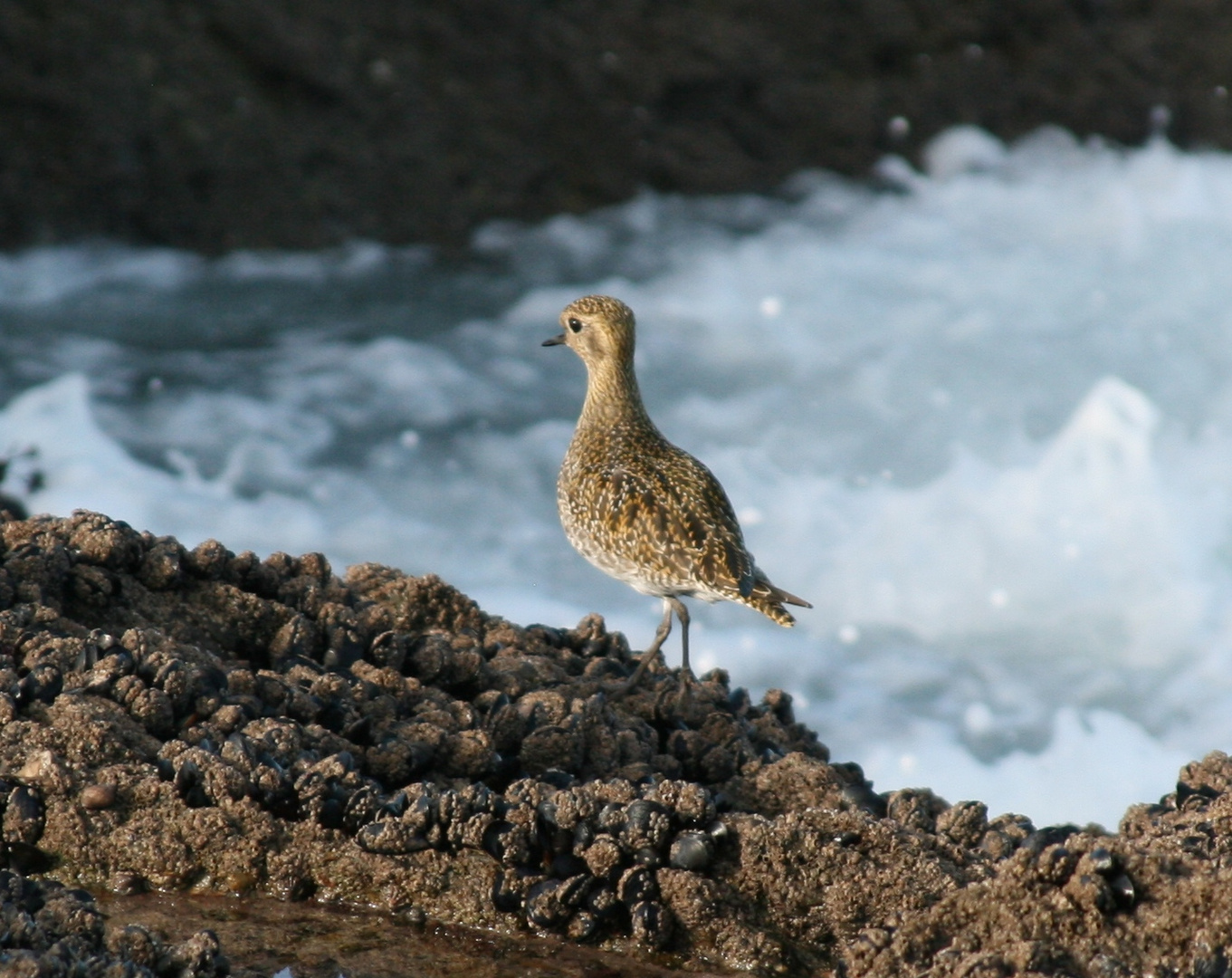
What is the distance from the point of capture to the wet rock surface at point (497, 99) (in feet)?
39.2

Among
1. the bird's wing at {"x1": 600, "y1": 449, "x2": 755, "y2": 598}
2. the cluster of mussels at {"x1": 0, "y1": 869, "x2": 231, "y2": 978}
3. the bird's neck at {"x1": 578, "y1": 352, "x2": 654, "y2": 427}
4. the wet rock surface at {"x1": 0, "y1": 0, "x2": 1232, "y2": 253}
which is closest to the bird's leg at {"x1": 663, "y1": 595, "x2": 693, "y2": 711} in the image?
the bird's wing at {"x1": 600, "y1": 449, "x2": 755, "y2": 598}

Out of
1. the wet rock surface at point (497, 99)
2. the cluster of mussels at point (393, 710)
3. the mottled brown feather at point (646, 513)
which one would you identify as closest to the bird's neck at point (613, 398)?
the mottled brown feather at point (646, 513)

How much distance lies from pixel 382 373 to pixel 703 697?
7.21 m

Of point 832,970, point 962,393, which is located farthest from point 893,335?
point 832,970

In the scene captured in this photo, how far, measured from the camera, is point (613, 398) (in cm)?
623

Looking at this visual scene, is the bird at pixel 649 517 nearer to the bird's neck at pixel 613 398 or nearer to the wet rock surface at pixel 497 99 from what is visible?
the bird's neck at pixel 613 398

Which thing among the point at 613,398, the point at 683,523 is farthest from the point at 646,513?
the point at 613,398

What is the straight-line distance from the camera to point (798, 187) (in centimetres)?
1348

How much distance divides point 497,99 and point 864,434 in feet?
14.5

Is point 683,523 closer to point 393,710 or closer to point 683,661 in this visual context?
point 683,661

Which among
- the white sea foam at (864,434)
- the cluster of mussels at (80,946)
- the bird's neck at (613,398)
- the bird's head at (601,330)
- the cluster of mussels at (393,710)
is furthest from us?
the white sea foam at (864,434)

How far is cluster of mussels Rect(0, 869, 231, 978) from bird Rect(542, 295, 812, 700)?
221 cm

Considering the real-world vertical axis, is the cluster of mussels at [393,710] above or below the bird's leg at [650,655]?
below

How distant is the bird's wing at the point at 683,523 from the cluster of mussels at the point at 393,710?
0.39 m
